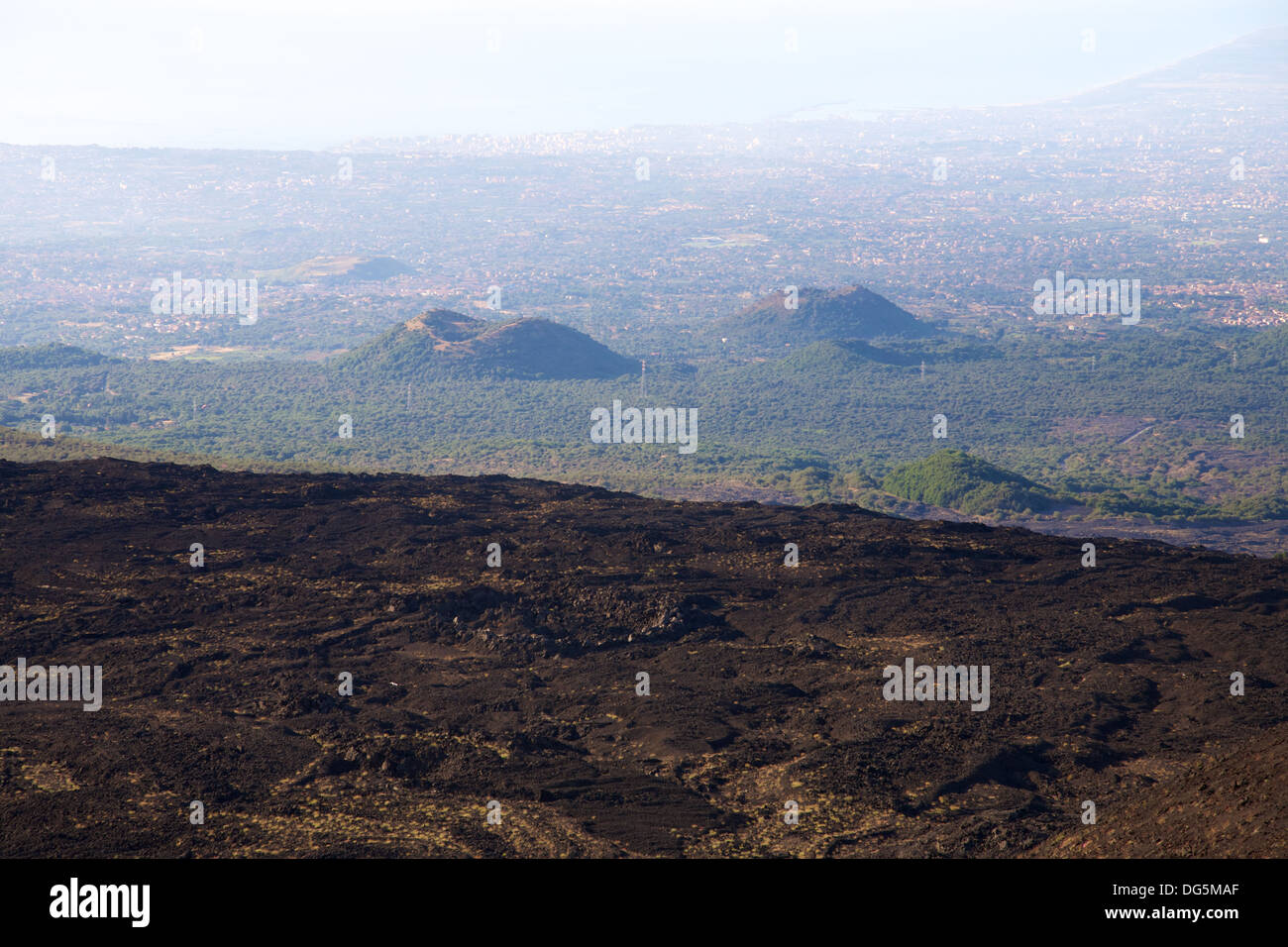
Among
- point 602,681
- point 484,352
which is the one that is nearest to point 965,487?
point 602,681

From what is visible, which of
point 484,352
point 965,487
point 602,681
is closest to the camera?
point 602,681

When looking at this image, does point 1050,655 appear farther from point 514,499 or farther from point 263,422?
point 263,422

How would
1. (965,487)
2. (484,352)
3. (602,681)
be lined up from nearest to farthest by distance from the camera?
(602,681), (965,487), (484,352)

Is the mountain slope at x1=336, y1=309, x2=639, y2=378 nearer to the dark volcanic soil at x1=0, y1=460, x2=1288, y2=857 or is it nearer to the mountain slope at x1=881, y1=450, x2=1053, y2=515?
the mountain slope at x1=881, y1=450, x2=1053, y2=515

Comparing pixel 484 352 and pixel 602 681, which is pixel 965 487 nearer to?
pixel 602 681

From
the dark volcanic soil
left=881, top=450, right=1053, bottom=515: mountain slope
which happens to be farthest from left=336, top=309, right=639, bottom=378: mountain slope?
the dark volcanic soil

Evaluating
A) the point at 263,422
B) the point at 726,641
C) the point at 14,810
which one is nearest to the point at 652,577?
the point at 726,641

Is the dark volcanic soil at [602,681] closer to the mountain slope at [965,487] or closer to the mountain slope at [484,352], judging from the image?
the mountain slope at [965,487]

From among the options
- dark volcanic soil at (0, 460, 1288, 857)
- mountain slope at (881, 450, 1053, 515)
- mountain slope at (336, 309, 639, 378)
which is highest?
mountain slope at (336, 309, 639, 378)

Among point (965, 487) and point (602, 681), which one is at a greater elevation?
point (602, 681)
